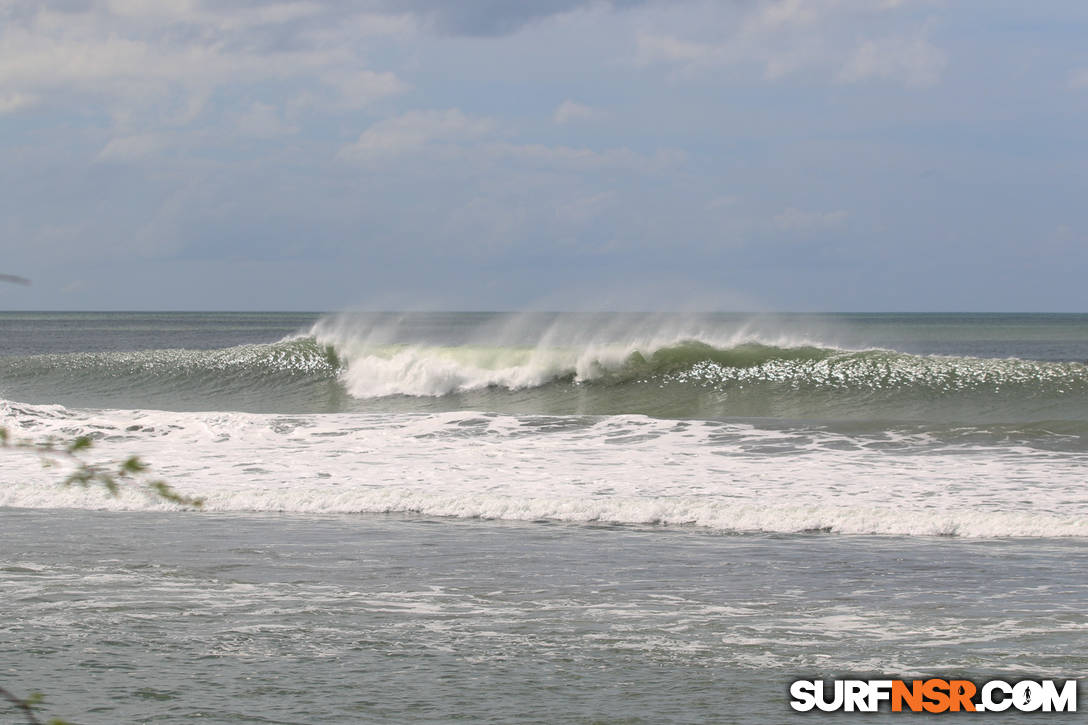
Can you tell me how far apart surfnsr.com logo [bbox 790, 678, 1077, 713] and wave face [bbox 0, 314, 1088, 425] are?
15368 millimetres

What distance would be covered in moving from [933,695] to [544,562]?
3.95 metres

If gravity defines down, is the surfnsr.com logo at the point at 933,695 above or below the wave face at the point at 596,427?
below

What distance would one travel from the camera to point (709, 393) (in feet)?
82.3

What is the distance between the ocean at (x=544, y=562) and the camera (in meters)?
6.00

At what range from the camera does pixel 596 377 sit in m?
27.2

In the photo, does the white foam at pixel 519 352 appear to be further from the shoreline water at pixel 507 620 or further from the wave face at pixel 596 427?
the shoreline water at pixel 507 620

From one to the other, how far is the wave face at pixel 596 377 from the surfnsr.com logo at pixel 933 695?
15.4 m

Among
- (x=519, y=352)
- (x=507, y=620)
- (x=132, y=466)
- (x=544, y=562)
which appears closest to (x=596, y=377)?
(x=519, y=352)

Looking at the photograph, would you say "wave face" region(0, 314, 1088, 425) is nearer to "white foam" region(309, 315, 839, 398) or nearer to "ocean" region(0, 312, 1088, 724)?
"white foam" region(309, 315, 839, 398)

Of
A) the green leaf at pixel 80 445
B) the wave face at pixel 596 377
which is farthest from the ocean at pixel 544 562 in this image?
the green leaf at pixel 80 445

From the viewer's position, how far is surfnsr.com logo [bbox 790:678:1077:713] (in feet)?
18.3

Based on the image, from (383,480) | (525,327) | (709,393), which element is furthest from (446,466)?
(525,327)

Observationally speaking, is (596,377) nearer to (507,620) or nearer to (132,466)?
(507,620)

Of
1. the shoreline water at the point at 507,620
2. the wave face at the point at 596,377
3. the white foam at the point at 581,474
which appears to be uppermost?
the wave face at the point at 596,377
